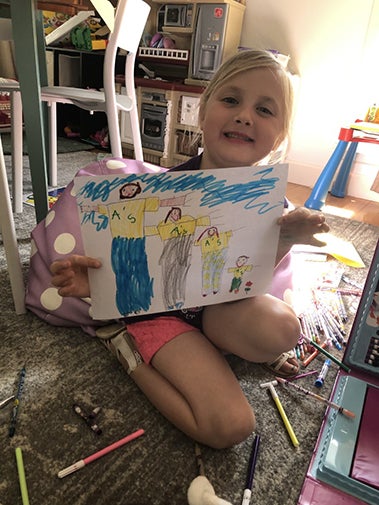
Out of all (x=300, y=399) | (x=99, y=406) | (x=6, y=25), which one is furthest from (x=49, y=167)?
(x=300, y=399)

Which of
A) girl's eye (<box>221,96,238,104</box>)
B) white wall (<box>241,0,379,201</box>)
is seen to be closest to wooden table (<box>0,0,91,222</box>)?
girl's eye (<box>221,96,238,104</box>)

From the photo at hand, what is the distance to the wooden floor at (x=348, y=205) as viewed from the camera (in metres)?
1.94

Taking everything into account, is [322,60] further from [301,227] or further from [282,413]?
[282,413]

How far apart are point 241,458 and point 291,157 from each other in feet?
7.10

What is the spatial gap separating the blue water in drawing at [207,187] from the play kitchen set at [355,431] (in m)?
0.25

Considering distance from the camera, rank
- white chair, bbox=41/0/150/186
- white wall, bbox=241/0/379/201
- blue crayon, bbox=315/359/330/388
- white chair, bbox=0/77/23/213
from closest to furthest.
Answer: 1. blue crayon, bbox=315/359/330/388
2. white chair, bbox=41/0/150/186
3. white chair, bbox=0/77/23/213
4. white wall, bbox=241/0/379/201

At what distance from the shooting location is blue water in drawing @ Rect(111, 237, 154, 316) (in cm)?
61

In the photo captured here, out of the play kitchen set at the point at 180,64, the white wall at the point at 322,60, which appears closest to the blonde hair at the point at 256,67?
the play kitchen set at the point at 180,64

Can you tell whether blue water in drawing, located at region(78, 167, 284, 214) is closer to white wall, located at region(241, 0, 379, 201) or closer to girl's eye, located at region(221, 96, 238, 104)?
girl's eye, located at region(221, 96, 238, 104)

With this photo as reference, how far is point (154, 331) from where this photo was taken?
2.30ft

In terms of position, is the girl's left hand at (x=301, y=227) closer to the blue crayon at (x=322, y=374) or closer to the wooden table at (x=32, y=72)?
the blue crayon at (x=322, y=374)

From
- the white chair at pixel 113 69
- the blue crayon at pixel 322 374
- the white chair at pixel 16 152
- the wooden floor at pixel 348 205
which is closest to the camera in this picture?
the blue crayon at pixel 322 374

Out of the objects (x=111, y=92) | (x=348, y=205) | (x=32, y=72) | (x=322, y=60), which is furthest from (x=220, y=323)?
(x=322, y=60)

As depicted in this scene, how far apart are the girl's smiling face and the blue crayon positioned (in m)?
0.45
